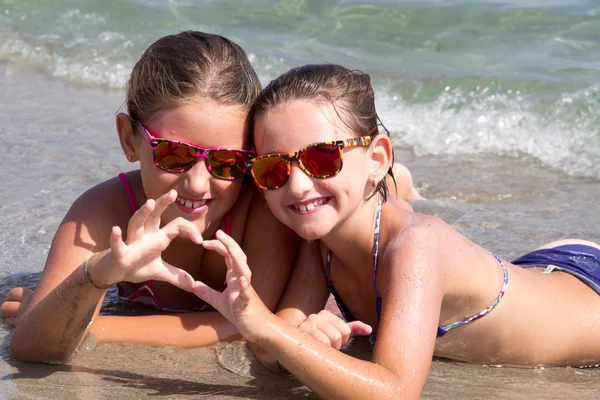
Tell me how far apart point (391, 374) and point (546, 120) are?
17.6 ft

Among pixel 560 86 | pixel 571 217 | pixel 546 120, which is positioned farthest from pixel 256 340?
pixel 560 86

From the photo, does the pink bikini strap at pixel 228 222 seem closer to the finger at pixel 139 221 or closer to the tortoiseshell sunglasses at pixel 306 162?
the tortoiseshell sunglasses at pixel 306 162

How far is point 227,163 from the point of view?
3713 millimetres

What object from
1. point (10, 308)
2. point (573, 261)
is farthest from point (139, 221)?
point (573, 261)

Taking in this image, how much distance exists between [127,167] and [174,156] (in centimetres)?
294

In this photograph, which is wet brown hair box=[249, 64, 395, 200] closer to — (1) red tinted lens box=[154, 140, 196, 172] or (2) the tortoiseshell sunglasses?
(2) the tortoiseshell sunglasses

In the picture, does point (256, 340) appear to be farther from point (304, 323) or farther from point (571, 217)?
point (571, 217)

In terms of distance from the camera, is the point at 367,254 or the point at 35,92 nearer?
the point at 367,254

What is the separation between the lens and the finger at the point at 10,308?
13.3ft

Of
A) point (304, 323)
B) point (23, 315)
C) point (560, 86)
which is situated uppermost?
point (560, 86)

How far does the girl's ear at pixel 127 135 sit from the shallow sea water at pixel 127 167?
0.83m

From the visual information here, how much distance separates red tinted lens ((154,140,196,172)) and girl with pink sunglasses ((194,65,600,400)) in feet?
0.94

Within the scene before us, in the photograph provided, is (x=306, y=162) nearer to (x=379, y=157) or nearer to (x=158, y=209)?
(x=379, y=157)

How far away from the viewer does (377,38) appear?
10469 mm
